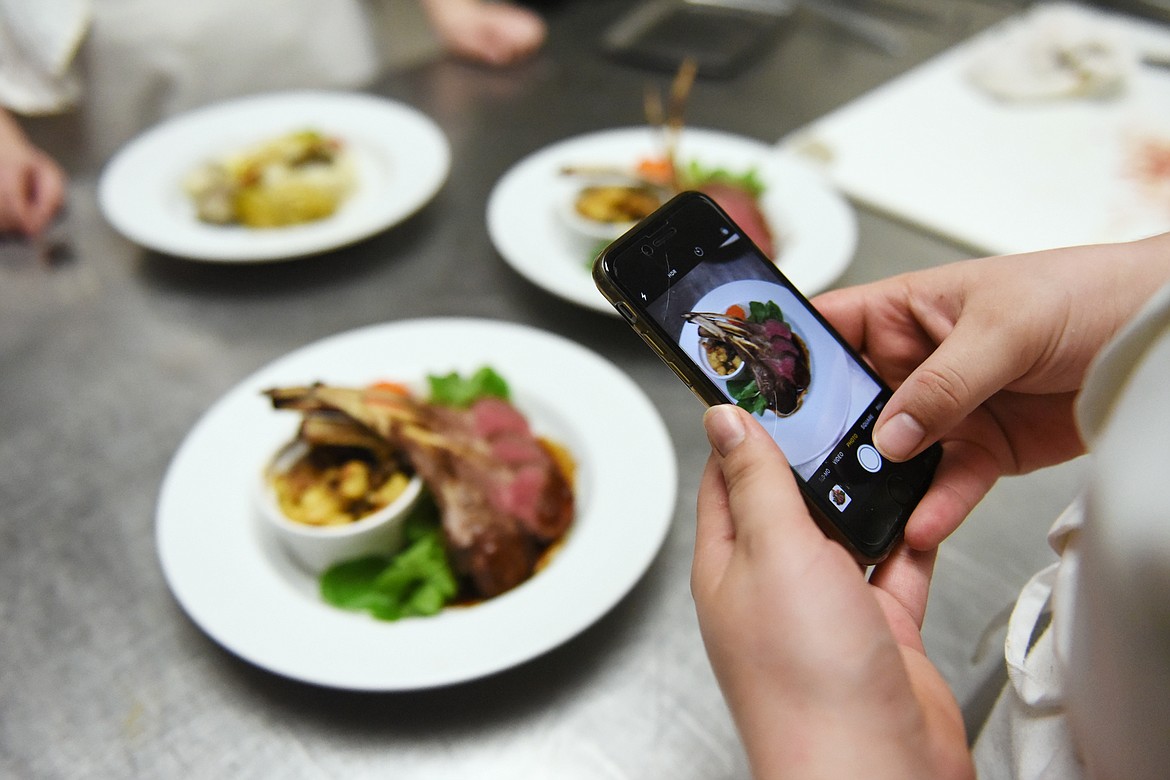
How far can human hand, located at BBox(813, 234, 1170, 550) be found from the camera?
2.21 feet

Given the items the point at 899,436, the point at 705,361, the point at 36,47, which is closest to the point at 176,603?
the point at 705,361

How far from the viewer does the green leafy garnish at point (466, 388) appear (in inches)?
40.3

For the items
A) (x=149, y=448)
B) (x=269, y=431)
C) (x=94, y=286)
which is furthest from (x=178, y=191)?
(x=269, y=431)

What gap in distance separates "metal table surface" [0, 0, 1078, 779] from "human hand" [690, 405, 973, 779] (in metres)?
0.25

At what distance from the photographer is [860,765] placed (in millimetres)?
506

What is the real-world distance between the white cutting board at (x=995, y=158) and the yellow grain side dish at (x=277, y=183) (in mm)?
914

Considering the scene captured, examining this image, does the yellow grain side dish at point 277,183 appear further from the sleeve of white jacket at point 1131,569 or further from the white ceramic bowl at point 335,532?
the sleeve of white jacket at point 1131,569

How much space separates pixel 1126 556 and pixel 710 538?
300 millimetres

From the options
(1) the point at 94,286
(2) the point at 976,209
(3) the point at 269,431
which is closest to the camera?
(3) the point at 269,431

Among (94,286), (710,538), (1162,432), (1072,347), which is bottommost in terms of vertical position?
(94,286)

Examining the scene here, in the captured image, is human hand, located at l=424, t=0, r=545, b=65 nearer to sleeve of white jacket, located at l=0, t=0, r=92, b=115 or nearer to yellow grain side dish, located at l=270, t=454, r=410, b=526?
sleeve of white jacket, located at l=0, t=0, r=92, b=115

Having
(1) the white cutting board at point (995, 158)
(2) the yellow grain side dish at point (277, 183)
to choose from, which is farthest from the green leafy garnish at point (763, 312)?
(2) the yellow grain side dish at point (277, 183)

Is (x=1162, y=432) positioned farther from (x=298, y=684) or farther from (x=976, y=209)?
(x=976, y=209)

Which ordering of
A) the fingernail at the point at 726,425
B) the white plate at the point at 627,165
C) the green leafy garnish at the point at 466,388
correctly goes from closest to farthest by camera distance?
the fingernail at the point at 726,425 → the green leafy garnish at the point at 466,388 → the white plate at the point at 627,165
